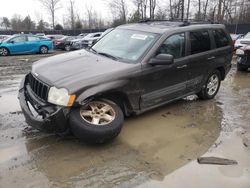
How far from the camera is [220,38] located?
7.17 m

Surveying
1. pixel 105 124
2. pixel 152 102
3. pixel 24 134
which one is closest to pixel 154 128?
pixel 152 102

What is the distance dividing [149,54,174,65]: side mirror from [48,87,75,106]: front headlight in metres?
1.67

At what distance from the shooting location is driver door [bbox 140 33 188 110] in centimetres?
534

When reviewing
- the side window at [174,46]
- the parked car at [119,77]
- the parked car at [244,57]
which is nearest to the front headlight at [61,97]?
the parked car at [119,77]

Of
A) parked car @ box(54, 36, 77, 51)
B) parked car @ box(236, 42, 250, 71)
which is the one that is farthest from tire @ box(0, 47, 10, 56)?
parked car @ box(236, 42, 250, 71)

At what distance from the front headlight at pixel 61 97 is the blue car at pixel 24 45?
15.7 meters

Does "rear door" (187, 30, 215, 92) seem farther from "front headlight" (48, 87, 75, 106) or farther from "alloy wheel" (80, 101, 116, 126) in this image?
"front headlight" (48, 87, 75, 106)

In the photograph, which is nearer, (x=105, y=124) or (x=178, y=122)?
(x=105, y=124)

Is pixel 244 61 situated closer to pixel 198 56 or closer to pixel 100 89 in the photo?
pixel 198 56

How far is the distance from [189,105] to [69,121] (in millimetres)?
3431

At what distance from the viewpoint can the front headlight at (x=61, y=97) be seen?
4258mm

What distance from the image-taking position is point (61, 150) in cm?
447

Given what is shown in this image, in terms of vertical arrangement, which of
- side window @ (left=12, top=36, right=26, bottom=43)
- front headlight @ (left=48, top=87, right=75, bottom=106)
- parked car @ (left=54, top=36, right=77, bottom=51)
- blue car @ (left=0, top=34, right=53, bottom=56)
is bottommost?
parked car @ (left=54, top=36, right=77, bottom=51)

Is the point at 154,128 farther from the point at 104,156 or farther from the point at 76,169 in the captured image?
the point at 76,169
